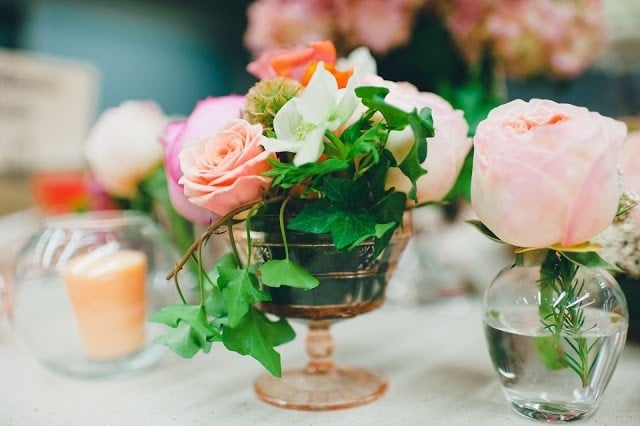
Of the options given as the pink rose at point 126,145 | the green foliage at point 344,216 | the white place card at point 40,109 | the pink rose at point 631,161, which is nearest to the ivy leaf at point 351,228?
the green foliage at point 344,216

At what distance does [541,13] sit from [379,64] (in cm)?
23

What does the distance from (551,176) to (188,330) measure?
291 mm

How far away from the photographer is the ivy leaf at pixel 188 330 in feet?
1.57

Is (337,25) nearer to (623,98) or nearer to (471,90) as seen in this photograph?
(471,90)

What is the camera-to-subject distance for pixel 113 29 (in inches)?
109

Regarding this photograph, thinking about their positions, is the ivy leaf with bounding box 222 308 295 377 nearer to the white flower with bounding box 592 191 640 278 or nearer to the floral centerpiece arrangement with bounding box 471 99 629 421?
the floral centerpiece arrangement with bounding box 471 99 629 421

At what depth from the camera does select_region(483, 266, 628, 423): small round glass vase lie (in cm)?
46

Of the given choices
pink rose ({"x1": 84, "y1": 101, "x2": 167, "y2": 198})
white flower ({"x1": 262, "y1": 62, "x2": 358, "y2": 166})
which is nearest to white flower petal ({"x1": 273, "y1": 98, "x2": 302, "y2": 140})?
white flower ({"x1": 262, "y1": 62, "x2": 358, "y2": 166})

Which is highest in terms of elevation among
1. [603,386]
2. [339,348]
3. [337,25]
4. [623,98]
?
[337,25]

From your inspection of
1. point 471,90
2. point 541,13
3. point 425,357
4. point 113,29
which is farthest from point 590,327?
point 113,29

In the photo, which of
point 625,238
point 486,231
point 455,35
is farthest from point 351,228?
point 455,35

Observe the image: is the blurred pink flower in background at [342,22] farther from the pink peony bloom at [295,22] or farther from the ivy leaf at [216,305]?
the ivy leaf at [216,305]

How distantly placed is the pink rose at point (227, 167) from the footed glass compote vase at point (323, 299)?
0.14 feet

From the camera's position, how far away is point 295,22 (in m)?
0.84
